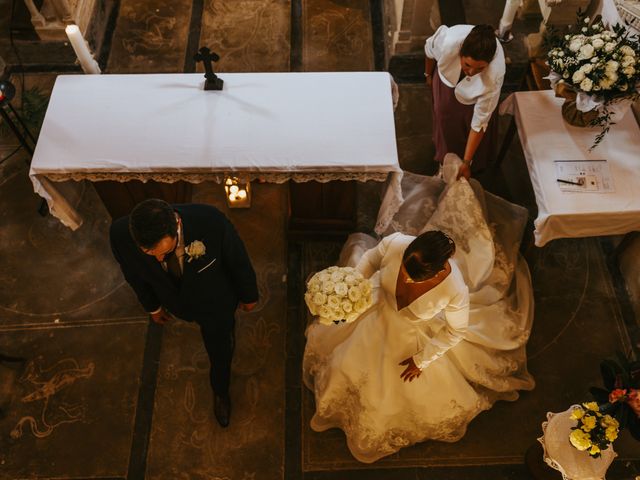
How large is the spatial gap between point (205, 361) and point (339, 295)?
1.58 metres

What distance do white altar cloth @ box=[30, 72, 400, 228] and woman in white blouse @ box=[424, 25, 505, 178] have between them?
45 centimetres

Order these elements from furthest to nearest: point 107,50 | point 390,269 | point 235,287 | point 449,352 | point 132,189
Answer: point 107,50 → point 132,189 → point 449,352 → point 235,287 → point 390,269

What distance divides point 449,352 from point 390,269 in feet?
3.14

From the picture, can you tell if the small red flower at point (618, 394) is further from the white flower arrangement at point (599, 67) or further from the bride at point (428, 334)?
the white flower arrangement at point (599, 67)

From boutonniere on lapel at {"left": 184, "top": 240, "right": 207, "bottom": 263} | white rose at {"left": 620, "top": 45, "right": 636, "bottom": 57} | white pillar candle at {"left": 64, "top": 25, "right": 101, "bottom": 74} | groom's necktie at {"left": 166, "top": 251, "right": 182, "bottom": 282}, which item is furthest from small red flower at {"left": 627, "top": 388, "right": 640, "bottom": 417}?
white pillar candle at {"left": 64, "top": 25, "right": 101, "bottom": 74}

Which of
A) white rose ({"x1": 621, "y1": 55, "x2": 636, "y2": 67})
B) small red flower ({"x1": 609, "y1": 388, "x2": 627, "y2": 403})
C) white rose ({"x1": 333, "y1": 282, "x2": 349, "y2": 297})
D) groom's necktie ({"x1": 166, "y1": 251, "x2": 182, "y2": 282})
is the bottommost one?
small red flower ({"x1": 609, "y1": 388, "x2": 627, "y2": 403})

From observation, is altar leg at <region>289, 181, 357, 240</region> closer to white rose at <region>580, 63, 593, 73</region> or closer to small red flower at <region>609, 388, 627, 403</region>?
white rose at <region>580, 63, 593, 73</region>

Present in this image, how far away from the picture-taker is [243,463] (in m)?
3.87

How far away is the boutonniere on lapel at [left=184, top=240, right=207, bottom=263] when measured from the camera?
3.03 m

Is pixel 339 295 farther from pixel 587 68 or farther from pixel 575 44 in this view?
pixel 575 44

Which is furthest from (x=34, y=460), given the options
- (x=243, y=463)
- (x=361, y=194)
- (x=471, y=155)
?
(x=471, y=155)

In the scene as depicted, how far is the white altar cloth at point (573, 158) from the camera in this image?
12.4ft

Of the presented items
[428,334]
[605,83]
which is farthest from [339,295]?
[605,83]

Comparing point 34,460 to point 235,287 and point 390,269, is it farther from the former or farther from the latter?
point 390,269
